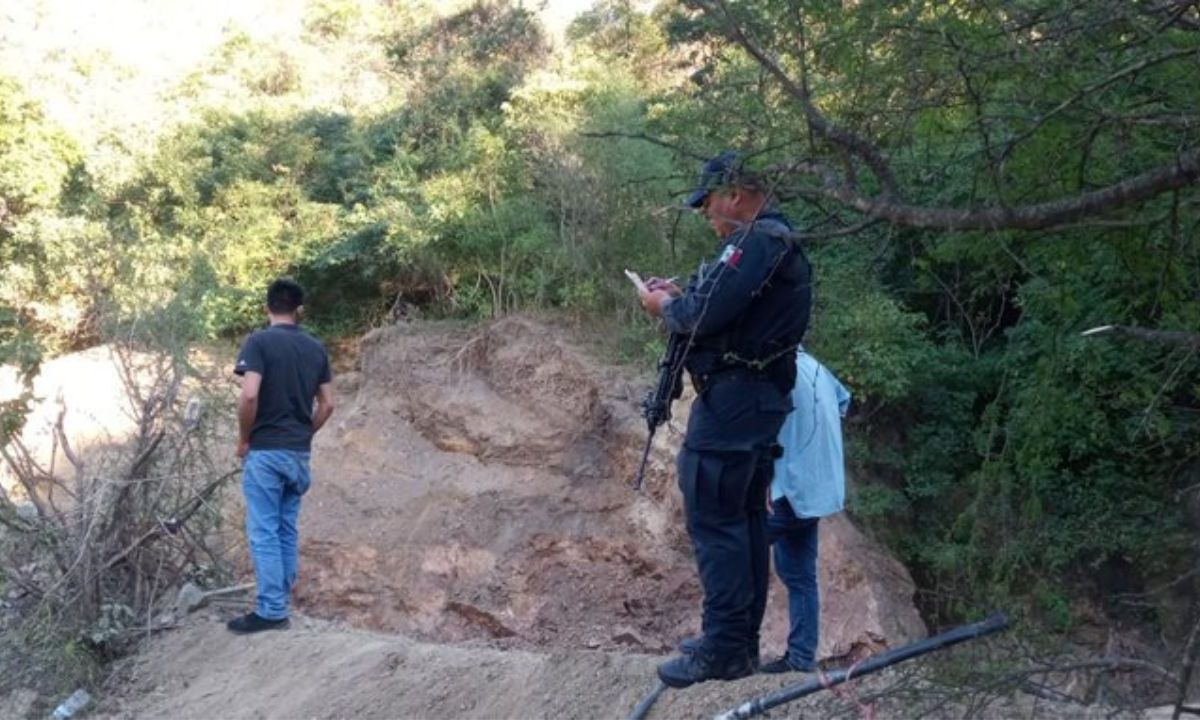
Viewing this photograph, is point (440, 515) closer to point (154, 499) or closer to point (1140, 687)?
point (154, 499)

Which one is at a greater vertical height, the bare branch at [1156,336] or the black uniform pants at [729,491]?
the bare branch at [1156,336]

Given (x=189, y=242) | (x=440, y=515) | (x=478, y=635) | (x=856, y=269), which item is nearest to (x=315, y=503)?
(x=440, y=515)

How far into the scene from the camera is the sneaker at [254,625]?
299 inches

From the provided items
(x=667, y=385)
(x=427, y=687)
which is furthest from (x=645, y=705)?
(x=427, y=687)

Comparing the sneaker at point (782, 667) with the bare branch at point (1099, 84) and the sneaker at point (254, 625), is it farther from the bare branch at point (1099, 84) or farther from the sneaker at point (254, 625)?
the sneaker at point (254, 625)

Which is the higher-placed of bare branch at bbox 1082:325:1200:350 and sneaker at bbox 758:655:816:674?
bare branch at bbox 1082:325:1200:350

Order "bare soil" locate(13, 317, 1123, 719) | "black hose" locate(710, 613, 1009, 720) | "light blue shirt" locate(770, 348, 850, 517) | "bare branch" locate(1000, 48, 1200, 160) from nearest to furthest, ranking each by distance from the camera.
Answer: "bare branch" locate(1000, 48, 1200, 160) → "black hose" locate(710, 613, 1009, 720) → "light blue shirt" locate(770, 348, 850, 517) → "bare soil" locate(13, 317, 1123, 719)

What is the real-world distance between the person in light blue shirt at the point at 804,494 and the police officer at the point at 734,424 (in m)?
0.42

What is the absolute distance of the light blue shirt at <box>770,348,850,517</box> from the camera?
549 centimetres

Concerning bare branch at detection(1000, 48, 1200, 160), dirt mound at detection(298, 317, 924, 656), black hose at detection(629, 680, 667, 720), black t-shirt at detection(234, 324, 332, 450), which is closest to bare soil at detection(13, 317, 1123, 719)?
dirt mound at detection(298, 317, 924, 656)

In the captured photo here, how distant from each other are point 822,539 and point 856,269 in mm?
5510

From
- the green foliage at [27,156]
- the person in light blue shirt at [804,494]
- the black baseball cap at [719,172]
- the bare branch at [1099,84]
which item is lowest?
the person in light blue shirt at [804,494]

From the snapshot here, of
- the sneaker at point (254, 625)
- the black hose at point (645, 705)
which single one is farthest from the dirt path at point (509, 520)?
the black hose at point (645, 705)

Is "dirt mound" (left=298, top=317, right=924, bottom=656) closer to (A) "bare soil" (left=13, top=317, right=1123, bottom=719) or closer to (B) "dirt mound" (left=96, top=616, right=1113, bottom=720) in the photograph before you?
(A) "bare soil" (left=13, top=317, right=1123, bottom=719)
